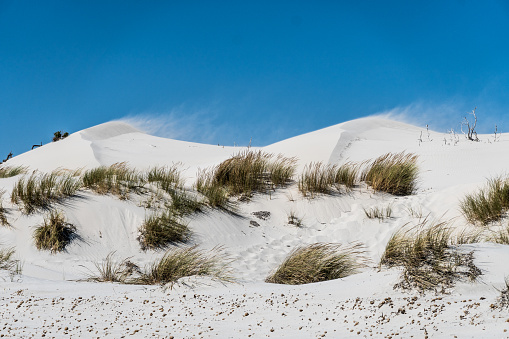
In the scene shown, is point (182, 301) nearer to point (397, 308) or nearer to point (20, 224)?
point (397, 308)

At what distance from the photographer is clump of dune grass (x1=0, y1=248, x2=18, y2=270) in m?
5.48

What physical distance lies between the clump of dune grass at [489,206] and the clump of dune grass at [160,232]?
4640mm

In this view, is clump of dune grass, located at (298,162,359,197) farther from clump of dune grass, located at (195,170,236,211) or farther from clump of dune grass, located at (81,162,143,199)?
clump of dune grass, located at (81,162,143,199)

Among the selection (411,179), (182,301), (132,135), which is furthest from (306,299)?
(132,135)

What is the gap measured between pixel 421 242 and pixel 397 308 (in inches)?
37.8

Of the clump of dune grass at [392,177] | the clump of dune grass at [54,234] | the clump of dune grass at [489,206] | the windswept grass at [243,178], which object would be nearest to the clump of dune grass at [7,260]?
the clump of dune grass at [54,234]

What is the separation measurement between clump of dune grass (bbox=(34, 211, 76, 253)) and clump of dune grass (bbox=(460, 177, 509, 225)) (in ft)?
20.6

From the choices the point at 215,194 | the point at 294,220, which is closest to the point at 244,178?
the point at 215,194

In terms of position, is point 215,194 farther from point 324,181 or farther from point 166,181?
point 324,181

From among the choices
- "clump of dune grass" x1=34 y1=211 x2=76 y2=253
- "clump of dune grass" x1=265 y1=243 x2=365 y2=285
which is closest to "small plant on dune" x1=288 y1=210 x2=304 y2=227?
"clump of dune grass" x1=265 y1=243 x2=365 y2=285

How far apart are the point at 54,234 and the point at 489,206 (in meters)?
6.65

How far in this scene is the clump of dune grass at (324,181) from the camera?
31.1 feet

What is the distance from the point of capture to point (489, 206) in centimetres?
707

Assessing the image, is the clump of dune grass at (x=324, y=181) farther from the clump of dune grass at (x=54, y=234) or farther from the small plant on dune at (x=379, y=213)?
the clump of dune grass at (x=54, y=234)
